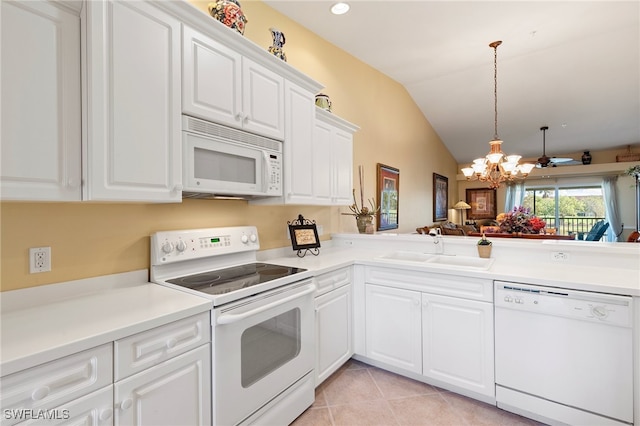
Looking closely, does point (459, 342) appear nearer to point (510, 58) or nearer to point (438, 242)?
→ point (438, 242)

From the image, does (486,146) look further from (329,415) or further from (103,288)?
(103,288)

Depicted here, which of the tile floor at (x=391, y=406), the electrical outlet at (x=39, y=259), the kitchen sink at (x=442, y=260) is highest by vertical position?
the electrical outlet at (x=39, y=259)

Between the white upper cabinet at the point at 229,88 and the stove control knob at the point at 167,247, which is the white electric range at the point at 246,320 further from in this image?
the white upper cabinet at the point at 229,88

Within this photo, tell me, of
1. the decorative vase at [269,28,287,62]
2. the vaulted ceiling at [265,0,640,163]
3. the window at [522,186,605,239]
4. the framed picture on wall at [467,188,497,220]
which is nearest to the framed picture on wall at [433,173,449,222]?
the vaulted ceiling at [265,0,640,163]

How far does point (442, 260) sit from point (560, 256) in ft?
2.64

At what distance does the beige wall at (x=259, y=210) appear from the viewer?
4.26 feet

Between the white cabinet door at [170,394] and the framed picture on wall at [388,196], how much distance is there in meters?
3.16

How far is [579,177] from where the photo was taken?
7250 millimetres

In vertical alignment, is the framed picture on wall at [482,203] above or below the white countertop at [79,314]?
above

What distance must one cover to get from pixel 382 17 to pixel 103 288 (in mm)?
3322

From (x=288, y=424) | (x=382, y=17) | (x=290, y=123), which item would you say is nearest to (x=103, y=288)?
(x=288, y=424)

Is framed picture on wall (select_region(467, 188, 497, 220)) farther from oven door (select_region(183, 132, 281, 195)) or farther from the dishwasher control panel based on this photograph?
oven door (select_region(183, 132, 281, 195))

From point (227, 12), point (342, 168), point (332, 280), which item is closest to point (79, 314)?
point (332, 280)

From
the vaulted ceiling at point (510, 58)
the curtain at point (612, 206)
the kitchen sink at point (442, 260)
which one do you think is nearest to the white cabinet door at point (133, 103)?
the vaulted ceiling at point (510, 58)
